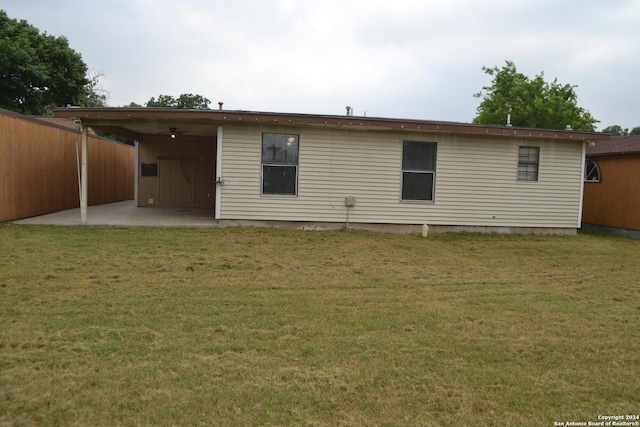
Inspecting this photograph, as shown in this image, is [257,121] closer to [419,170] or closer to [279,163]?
[279,163]

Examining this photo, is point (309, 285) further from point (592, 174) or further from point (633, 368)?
point (592, 174)

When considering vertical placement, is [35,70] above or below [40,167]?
above

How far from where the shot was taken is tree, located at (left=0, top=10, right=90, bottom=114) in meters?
21.3

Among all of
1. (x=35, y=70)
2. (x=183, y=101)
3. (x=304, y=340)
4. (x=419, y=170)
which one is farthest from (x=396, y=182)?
(x=183, y=101)

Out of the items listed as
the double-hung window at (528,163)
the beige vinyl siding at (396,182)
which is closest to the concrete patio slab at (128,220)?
the beige vinyl siding at (396,182)

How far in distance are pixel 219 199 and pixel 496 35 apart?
14.9 meters

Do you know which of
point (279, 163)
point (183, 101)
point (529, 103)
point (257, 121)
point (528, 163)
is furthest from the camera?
point (183, 101)

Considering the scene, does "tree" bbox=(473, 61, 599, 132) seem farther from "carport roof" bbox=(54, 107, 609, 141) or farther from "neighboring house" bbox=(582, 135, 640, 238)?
"carport roof" bbox=(54, 107, 609, 141)

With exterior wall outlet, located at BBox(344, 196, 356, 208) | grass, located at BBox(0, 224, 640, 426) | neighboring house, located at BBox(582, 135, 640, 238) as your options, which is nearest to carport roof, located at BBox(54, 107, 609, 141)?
exterior wall outlet, located at BBox(344, 196, 356, 208)

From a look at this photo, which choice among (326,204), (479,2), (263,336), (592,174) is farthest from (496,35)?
(263,336)

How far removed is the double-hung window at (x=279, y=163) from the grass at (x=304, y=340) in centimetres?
306

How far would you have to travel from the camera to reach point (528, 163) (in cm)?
1064

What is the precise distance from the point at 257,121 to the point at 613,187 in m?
10.6

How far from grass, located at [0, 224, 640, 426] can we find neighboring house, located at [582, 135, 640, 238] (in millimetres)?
6368
